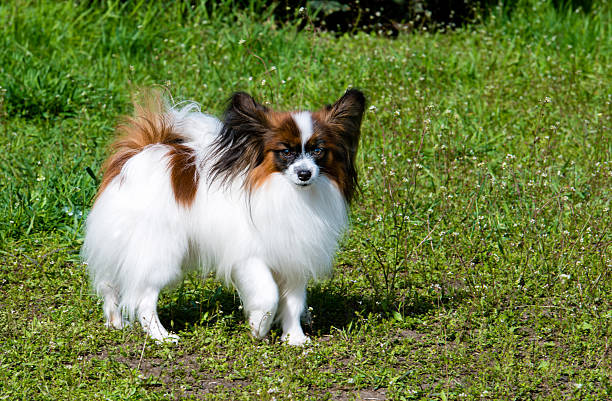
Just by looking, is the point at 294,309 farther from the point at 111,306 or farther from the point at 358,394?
the point at 111,306

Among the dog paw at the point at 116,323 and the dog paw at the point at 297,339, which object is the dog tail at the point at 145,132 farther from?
the dog paw at the point at 297,339

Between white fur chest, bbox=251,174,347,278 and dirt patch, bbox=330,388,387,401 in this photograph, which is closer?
dirt patch, bbox=330,388,387,401

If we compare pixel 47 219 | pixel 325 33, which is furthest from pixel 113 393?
pixel 325 33

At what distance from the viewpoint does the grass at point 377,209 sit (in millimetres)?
4059

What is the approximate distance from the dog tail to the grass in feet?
3.06

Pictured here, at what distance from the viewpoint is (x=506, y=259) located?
5.38m

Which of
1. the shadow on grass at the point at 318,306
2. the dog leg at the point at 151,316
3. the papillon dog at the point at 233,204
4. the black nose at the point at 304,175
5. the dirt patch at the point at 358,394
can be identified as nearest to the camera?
the dirt patch at the point at 358,394

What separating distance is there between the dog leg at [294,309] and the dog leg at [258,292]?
17 centimetres

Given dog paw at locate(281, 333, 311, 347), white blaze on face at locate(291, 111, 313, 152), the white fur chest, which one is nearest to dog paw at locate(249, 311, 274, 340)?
dog paw at locate(281, 333, 311, 347)

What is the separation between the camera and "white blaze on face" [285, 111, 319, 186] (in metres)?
3.99

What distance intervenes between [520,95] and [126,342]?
16.8 feet

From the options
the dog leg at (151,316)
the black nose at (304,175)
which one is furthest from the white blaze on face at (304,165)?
the dog leg at (151,316)

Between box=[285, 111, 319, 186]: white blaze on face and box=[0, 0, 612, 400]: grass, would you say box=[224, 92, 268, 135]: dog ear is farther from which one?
box=[0, 0, 612, 400]: grass

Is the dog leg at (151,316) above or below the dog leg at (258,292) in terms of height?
below
